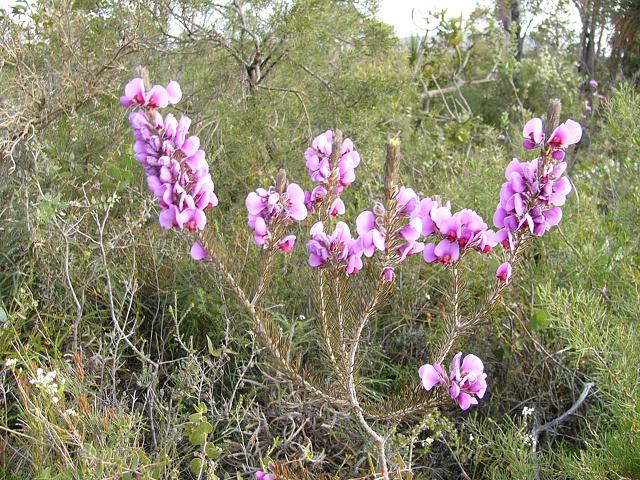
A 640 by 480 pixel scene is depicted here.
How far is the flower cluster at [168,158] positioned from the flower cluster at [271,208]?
0.35ft

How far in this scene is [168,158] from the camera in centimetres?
148

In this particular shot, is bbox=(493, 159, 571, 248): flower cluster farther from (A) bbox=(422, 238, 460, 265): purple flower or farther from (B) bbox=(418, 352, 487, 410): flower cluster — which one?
(B) bbox=(418, 352, 487, 410): flower cluster

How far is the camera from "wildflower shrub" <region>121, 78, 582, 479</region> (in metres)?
1.50

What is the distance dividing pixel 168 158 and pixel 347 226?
417 mm

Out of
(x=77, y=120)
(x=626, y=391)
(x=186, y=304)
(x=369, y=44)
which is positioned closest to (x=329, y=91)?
(x=369, y=44)

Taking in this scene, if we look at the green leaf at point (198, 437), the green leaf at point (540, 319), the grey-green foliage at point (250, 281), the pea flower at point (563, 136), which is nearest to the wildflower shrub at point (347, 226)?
the pea flower at point (563, 136)

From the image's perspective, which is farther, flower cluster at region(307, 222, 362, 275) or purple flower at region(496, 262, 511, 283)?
purple flower at region(496, 262, 511, 283)

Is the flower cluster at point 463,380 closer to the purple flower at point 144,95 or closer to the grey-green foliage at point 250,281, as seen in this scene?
the grey-green foliage at point 250,281

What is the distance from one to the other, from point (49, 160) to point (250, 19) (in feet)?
5.44

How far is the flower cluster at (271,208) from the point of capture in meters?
1.53

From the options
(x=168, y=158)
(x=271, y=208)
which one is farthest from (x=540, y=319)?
(x=168, y=158)

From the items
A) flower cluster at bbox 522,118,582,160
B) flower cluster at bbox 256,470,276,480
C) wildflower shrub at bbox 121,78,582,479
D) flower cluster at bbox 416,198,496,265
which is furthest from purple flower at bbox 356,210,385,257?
flower cluster at bbox 256,470,276,480

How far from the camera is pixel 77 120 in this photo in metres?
3.32

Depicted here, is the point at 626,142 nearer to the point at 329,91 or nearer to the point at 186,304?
the point at 329,91
